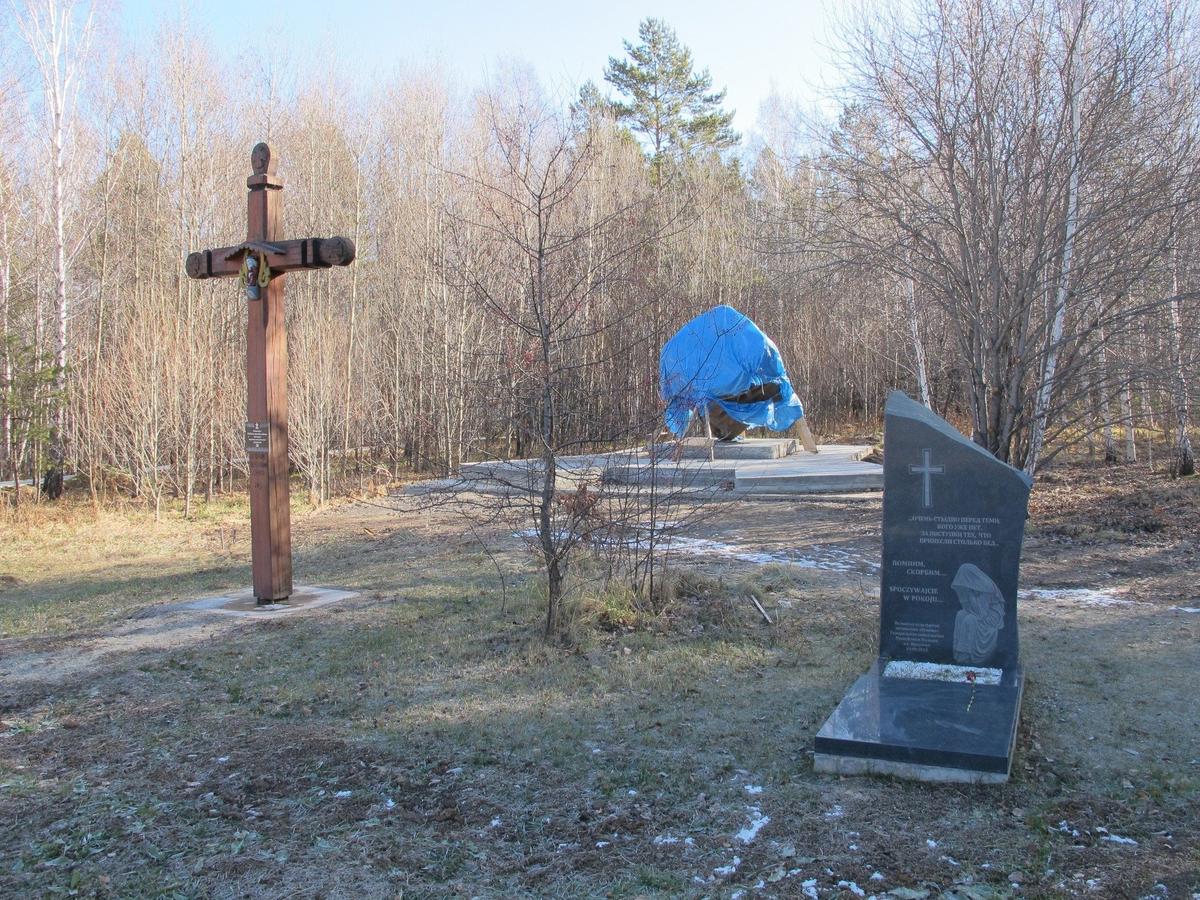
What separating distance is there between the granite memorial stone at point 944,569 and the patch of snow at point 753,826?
1107 mm

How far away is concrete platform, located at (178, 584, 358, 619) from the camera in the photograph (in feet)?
24.4

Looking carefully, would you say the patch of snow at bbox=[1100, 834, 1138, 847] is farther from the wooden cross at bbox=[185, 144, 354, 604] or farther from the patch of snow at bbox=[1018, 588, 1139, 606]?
the wooden cross at bbox=[185, 144, 354, 604]

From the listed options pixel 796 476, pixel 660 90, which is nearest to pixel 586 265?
pixel 796 476

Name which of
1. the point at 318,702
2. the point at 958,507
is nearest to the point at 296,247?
the point at 318,702

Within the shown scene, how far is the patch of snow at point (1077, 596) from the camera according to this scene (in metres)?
7.64

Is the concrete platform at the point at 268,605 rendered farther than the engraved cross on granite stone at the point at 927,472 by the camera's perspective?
Yes

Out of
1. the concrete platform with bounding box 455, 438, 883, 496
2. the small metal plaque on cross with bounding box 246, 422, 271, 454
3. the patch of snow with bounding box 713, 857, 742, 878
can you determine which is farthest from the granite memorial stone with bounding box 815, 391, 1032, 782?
the small metal plaque on cross with bounding box 246, 422, 271, 454

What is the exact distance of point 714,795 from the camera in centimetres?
408

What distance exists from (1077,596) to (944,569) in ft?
10.4

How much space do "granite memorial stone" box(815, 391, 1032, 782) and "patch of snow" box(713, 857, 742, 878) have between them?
1.55m

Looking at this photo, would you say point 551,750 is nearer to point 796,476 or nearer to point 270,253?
point 270,253

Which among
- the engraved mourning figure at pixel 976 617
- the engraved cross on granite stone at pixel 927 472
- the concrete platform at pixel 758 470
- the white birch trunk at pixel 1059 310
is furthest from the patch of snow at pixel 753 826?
the white birch trunk at pixel 1059 310

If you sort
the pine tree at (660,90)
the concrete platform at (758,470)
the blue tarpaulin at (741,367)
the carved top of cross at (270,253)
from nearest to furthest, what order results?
the carved top of cross at (270,253), the concrete platform at (758,470), the blue tarpaulin at (741,367), the pine tree at (660,90)

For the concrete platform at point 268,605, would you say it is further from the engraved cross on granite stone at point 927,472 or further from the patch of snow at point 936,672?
the engraved cross on granite stone at point 927,472
